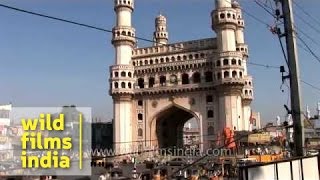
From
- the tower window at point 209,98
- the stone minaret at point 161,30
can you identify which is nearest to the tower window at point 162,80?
A: the tower window at point 209,98

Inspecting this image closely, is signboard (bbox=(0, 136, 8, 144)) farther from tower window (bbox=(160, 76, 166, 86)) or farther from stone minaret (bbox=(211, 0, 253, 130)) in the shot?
stone minaret (bbox=(211, 0, 253, 130))

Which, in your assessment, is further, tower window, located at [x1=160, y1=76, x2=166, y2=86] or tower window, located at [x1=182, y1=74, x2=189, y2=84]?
tower window, located at [x1=160, y1=76, x2=166, y2=86]

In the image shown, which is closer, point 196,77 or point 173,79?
point 196,77

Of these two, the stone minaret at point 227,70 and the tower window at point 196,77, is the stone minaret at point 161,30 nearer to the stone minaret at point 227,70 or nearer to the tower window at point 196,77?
the tower window at point 196,77

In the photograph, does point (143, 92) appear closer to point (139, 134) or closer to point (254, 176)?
point (139, 134)

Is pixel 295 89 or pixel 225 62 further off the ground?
pixel 225 62

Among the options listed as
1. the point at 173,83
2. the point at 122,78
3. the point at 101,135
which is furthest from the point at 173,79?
the point at 101,135

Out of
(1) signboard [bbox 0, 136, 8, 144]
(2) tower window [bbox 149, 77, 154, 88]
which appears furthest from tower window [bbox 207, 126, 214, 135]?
(1) signboard [bbox 0, 136, 8, 144]

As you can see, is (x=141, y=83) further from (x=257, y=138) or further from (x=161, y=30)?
(x=257, y=138)

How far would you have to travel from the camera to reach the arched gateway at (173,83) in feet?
152

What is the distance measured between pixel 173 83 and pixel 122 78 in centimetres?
638

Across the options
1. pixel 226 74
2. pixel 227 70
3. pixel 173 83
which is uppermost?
pixel 227 70

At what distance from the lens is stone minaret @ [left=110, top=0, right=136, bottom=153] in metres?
49.0

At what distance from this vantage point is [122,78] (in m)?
50.1
